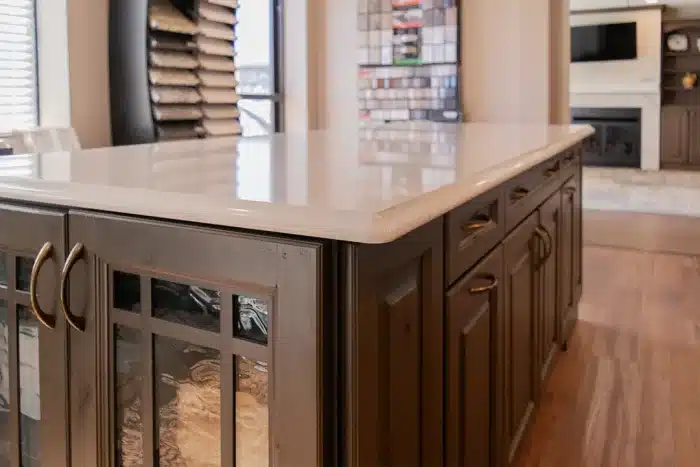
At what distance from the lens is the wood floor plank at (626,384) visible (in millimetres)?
2211

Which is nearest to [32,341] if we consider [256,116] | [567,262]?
[567,262]

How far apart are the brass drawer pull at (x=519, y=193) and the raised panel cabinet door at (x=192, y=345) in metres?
0.95

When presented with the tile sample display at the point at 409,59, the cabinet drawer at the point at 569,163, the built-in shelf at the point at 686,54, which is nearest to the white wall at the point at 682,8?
the built-in shelf at the point at 686,54

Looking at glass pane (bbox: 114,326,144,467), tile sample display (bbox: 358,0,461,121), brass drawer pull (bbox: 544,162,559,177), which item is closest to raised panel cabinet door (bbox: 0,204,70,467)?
glass pane (bbox: 114,326,144,467)

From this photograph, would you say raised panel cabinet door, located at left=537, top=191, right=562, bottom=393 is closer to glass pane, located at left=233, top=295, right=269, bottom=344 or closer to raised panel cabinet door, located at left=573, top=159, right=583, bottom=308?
raised panel cabinet door, located at left=573, top=159, right=583, bottom=308

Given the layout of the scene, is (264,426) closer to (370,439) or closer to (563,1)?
(370,439)

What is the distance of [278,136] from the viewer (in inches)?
95.6

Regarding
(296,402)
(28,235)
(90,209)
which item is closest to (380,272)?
(296,402)

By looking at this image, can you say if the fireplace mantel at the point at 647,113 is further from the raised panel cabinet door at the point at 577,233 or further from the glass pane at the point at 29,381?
the glass pane at the point at 29,381

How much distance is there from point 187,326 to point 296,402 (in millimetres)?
197

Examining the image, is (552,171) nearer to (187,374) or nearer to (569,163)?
(569,163)

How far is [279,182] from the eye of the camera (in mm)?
1157

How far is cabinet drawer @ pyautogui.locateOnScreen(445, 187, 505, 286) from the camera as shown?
4.08ft

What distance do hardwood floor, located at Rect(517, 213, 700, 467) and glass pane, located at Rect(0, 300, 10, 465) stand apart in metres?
1.41
